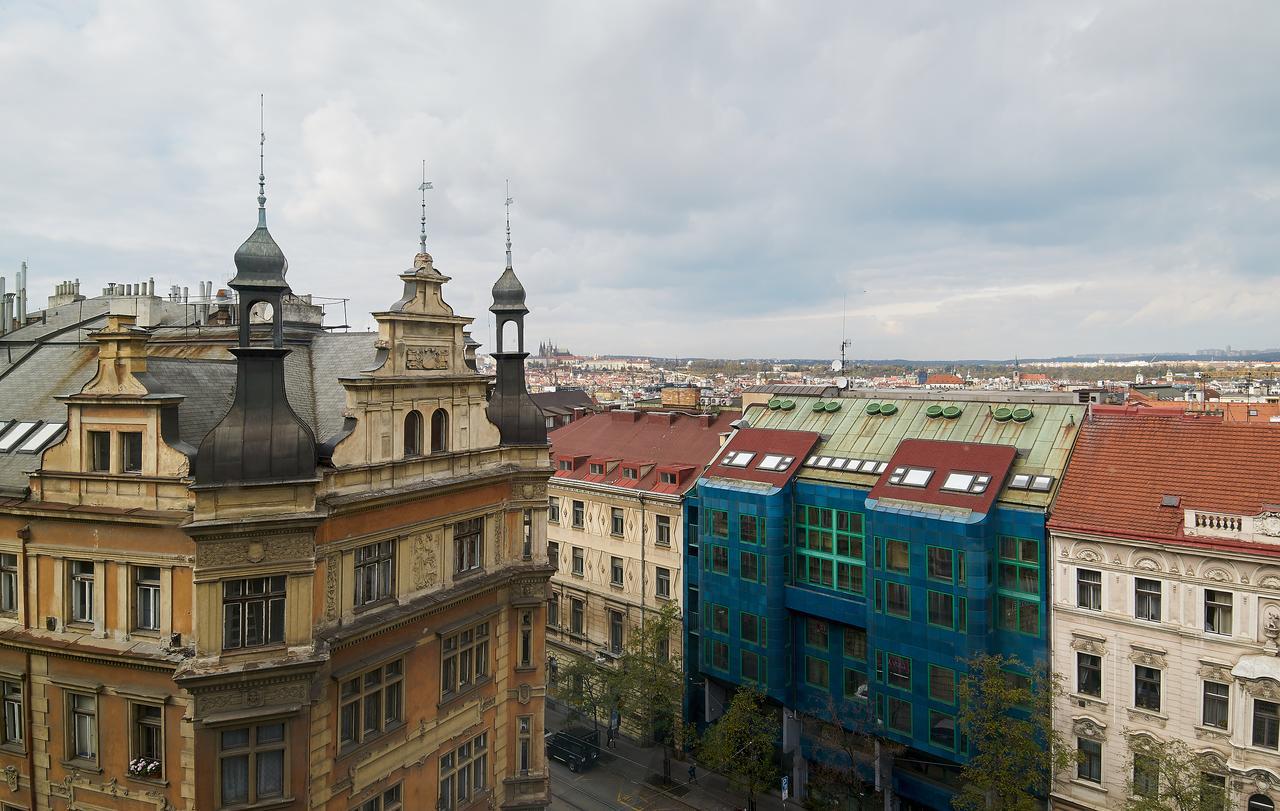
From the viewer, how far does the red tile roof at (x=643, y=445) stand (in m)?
54.3

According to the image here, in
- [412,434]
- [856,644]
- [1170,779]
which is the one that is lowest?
[1170,779]

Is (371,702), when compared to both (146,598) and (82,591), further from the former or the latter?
(82,591)

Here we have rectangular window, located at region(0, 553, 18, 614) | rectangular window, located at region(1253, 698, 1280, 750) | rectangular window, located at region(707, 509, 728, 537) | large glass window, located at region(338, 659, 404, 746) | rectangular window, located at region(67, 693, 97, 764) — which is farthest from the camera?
rectangular window, located at region(707, 509, 728, 537)

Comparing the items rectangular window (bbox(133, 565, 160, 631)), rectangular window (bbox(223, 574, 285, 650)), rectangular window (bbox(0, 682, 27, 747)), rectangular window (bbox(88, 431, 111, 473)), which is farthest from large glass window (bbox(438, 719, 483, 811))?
rectangular window (bbox(88, 431, 111, 473))

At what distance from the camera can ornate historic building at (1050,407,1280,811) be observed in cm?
3002

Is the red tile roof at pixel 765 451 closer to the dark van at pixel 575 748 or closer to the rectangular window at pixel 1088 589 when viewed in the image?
the rectangular window at pixel 1088 589

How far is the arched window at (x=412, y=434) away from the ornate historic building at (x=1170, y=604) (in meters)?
27.7

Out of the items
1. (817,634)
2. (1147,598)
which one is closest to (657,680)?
(817,634)

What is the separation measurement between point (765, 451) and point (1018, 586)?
16099mm

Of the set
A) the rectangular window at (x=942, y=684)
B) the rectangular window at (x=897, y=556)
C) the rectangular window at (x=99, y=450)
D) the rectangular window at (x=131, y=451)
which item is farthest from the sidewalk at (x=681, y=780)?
the rectangular window at (x=99, y=450)

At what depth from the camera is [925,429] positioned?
44688 mm

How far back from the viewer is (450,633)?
102 ft

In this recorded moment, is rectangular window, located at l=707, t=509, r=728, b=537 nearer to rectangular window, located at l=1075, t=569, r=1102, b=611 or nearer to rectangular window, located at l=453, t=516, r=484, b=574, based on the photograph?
rectangular window, located at l=453, t=516, r=484, b=574

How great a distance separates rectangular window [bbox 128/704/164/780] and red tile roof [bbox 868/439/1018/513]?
1252 inches
